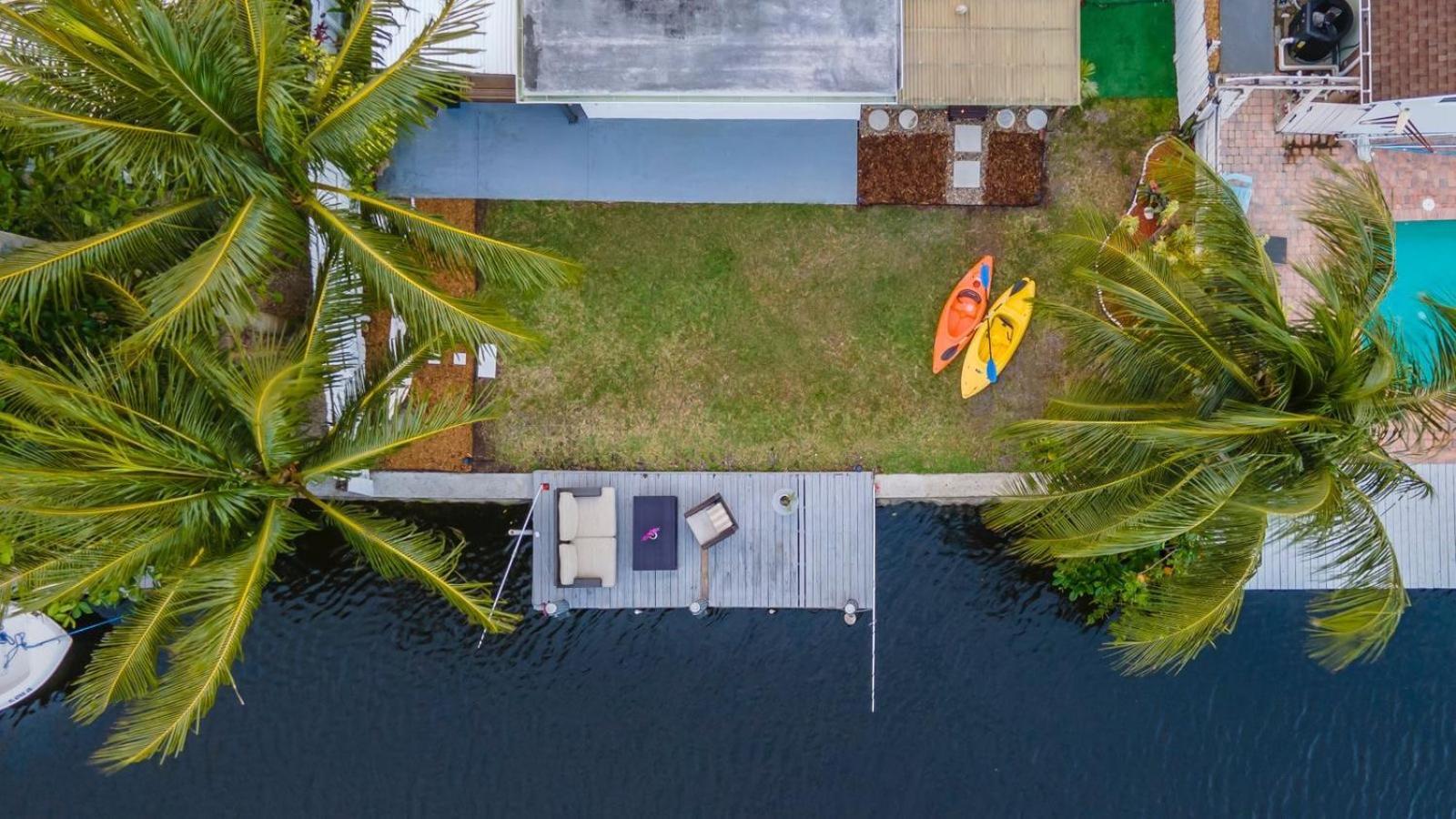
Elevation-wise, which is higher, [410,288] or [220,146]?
[220,146]

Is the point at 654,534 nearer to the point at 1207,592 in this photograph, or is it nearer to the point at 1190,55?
the point at 1207,592

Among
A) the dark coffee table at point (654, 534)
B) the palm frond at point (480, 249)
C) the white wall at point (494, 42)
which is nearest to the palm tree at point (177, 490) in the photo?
the palm frond at point (480, 249)

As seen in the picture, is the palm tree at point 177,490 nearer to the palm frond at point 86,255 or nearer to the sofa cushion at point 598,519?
the palm frond at point 86,255

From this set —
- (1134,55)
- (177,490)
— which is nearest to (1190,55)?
(1134,55)

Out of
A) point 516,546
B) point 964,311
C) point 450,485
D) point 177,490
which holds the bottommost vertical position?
point 516,546

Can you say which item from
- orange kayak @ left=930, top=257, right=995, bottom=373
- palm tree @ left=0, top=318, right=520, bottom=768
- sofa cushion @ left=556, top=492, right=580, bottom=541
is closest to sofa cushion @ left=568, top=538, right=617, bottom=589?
sofa cushion @ left=556, top=492, right=580, bottom=541

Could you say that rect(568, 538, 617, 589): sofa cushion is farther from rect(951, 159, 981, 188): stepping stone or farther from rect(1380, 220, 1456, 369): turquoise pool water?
rect(1380, 220, 1456, 369): turquoise pool water
